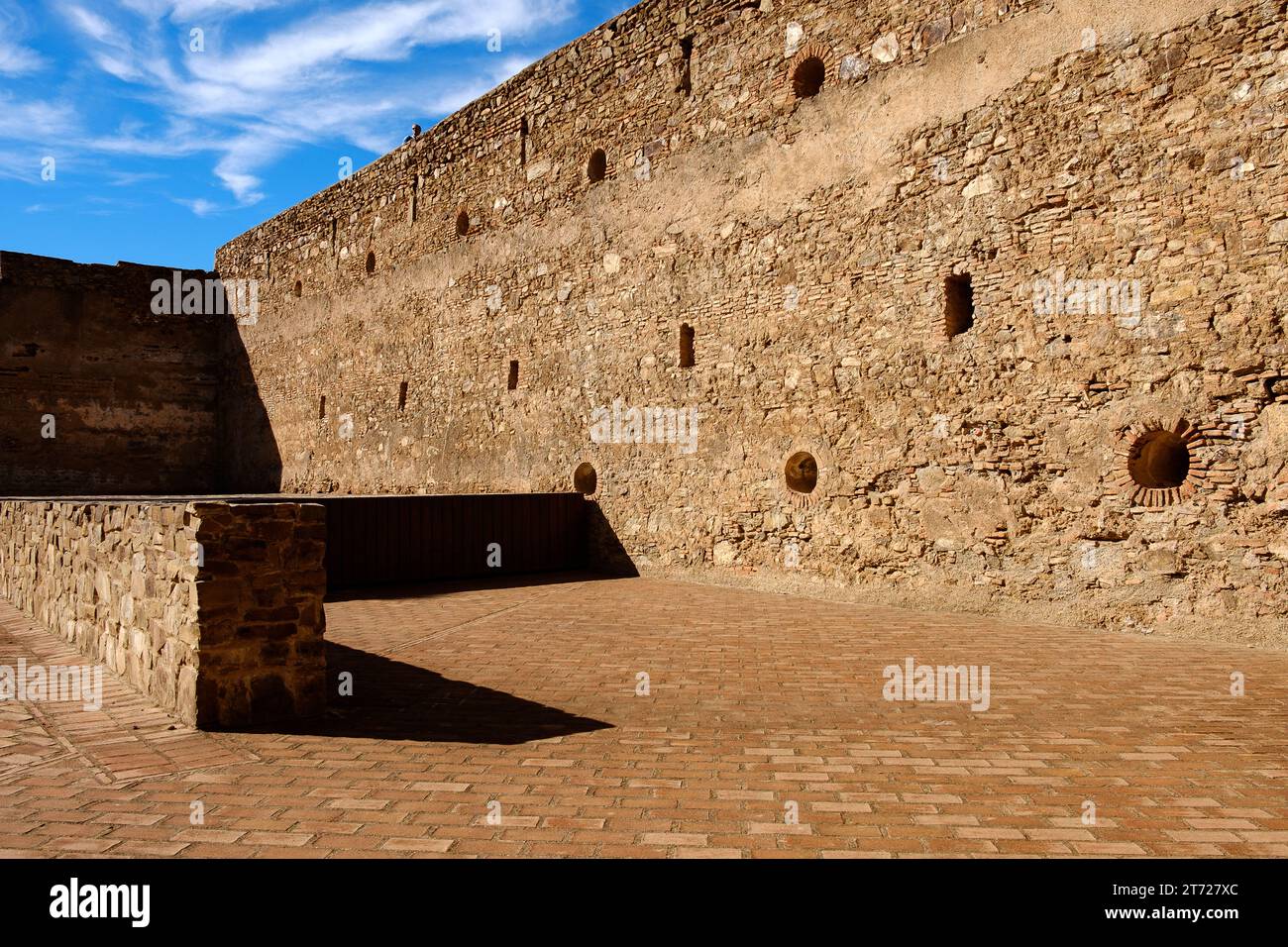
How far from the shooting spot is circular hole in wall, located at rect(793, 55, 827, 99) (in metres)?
8.45

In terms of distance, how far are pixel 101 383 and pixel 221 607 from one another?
650 inches

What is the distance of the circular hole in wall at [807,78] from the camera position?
27.7 ft

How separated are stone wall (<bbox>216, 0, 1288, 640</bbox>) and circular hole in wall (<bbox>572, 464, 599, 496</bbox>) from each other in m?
0.09

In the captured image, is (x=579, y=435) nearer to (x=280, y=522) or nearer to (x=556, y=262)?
(x=556, y=262)

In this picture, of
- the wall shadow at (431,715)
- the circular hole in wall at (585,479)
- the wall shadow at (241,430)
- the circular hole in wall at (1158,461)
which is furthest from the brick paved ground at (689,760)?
the wall shadow at (241,430)

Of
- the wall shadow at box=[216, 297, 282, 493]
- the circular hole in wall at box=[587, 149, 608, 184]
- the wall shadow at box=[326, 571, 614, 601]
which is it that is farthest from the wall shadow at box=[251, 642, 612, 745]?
the wall shadow at box=[216, 297, 282, 493]

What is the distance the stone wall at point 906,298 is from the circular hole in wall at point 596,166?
0.18 ft

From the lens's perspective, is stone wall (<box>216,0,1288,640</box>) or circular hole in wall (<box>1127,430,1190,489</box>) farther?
circular hole in wall (<box>1127,430,1190,489</box>)

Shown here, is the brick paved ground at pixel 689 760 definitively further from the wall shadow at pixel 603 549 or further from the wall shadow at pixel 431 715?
the wall shadow at pixel 603 549

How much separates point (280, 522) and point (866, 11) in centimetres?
690

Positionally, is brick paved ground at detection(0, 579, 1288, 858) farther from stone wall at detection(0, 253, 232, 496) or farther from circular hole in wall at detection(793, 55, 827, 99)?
stone wall at detection(0, 253, 232, 496)

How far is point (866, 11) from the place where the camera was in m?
7.90

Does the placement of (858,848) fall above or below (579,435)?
below
